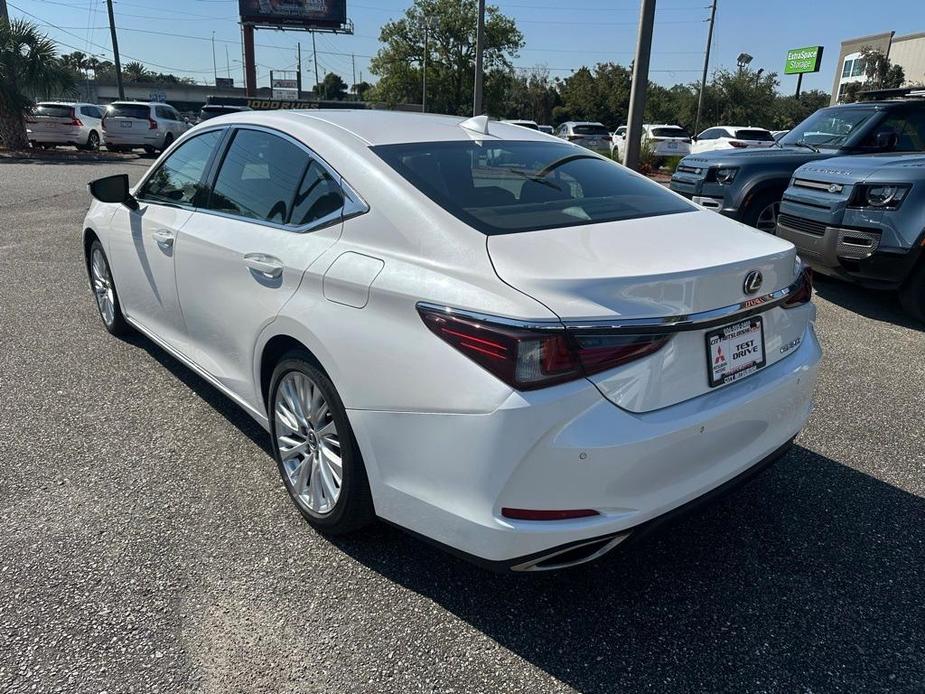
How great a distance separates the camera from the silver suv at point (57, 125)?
20906mm

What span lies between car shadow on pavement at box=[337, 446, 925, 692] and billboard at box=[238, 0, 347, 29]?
63534mm

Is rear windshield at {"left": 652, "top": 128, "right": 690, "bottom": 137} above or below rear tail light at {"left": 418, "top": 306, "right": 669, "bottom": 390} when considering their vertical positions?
above

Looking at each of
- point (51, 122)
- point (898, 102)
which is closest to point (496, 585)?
point (898, 102)

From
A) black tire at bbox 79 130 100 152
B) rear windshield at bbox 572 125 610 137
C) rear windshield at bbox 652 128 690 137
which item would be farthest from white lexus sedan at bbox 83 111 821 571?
rear windshield at bbox 572 125 610 137

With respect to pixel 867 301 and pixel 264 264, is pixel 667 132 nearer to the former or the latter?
pixel 867 301

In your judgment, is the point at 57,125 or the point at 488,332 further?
the point at 57,125

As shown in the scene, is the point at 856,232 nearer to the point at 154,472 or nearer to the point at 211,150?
the point at 211,150

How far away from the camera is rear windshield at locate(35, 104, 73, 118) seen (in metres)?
21.0

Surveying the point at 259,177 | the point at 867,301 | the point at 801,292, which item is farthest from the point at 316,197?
the point at 867,301

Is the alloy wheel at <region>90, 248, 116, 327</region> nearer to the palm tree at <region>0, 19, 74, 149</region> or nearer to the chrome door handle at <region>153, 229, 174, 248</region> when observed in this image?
the chrome door handle at <region>153, 229, 174, 248</region>

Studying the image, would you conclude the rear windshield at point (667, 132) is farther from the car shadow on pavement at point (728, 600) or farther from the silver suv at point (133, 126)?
the car shadow on pavement at point (728, 600)

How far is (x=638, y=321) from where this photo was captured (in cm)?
199

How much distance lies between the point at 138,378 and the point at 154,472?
128 cm

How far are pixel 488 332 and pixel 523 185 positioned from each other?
1.14 meters
